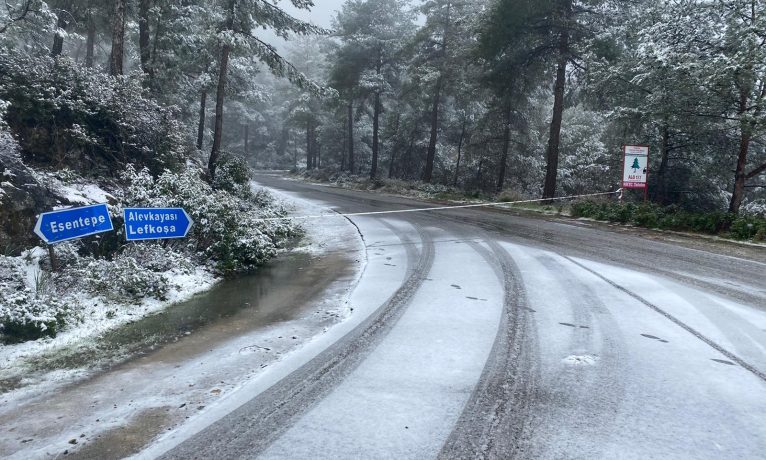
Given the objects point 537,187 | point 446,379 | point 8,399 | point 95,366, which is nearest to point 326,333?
point 446,379

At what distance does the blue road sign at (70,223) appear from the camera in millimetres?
5739

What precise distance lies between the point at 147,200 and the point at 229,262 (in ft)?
6.11

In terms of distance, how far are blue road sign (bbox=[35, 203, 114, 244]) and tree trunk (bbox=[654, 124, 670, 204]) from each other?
1771cm

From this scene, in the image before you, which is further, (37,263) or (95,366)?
(37,263)

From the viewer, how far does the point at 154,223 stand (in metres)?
7.30

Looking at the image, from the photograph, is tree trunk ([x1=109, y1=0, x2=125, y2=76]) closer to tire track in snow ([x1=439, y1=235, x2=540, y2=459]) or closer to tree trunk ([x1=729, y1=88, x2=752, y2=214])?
tire track in snow ([x1=439, y1=235, x2=540, y2=459])

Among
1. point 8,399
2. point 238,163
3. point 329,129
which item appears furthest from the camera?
point 329,129

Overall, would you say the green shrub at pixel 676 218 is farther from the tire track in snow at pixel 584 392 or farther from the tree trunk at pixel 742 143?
the tire track in snow at pixel 584 392

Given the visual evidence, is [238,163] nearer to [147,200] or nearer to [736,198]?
[147,200]

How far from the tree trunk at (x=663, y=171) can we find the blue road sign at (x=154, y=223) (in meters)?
16.5

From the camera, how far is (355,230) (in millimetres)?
13867

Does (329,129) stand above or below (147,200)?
above

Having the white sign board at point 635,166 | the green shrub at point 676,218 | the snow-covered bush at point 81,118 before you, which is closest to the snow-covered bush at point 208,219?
the snow-covered bush at point 81,118

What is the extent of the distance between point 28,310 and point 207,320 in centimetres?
193
